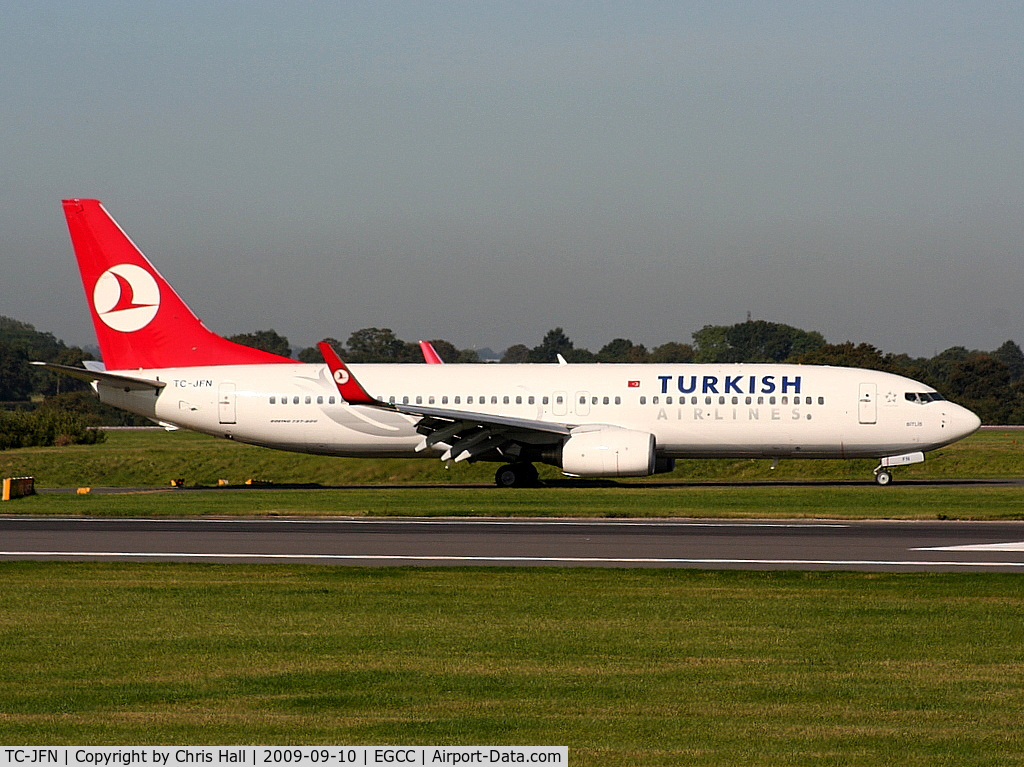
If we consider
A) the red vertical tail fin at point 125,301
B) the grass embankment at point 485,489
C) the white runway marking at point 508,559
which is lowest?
the white runway marking at point 508,559

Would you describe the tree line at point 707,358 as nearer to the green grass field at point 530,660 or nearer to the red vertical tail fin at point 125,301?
the red vertical tail fin at point 125,301

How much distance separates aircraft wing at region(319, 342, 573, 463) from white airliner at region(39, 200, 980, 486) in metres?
0.05

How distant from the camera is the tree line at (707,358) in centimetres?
9738

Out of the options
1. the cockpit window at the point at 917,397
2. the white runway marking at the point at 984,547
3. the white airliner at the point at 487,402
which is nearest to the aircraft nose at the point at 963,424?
the white airliner at the point at 487,402

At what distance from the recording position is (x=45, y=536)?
26.0 m

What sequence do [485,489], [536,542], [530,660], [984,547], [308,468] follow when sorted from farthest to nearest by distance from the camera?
[308,468] → [485,489] → [536,542] → [984,547] → [530,660]

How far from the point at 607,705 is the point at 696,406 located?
99.0ft

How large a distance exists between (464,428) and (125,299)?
12011 mm

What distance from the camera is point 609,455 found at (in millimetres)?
38844

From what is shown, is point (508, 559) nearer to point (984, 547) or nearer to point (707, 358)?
point (984, 547)

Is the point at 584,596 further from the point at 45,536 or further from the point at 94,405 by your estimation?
the point at 94,405

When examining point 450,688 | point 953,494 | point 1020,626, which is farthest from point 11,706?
point 953,494

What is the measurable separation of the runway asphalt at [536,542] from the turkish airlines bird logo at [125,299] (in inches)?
534

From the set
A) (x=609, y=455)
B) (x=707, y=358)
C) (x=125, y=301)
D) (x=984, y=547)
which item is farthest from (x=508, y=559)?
(x=707, y=358)
